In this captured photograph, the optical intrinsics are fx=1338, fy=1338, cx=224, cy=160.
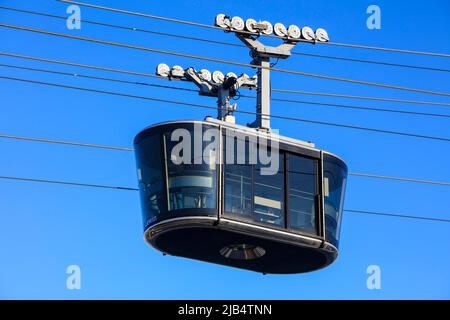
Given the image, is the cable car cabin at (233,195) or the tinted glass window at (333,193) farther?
the tinted glass window at (333,193)

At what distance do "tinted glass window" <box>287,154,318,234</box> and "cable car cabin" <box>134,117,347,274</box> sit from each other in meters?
0.02

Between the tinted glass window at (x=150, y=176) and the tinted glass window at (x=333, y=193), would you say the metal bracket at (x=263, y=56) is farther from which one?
the tinted glass window at (x=150, y=176)

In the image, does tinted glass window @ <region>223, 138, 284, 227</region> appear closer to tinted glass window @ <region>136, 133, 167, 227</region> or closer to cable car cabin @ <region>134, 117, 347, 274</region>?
cable car cabin @ <region>134, 117, 347, 274</region>

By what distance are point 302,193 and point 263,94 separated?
2746mm

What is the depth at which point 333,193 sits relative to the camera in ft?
108

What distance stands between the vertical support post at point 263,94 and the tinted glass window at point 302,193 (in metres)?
1.19

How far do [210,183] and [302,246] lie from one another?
8.67 feet

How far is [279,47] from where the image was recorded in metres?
33.8

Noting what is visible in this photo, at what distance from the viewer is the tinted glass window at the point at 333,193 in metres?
32.4

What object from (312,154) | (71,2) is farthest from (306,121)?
(71,2)

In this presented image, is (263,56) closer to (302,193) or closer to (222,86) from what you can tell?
(222,86)

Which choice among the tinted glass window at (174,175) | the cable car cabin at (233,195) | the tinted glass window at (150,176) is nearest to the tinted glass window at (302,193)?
the cable car cabin at (233,195)

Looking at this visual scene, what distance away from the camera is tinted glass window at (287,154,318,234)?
31.6 meters
